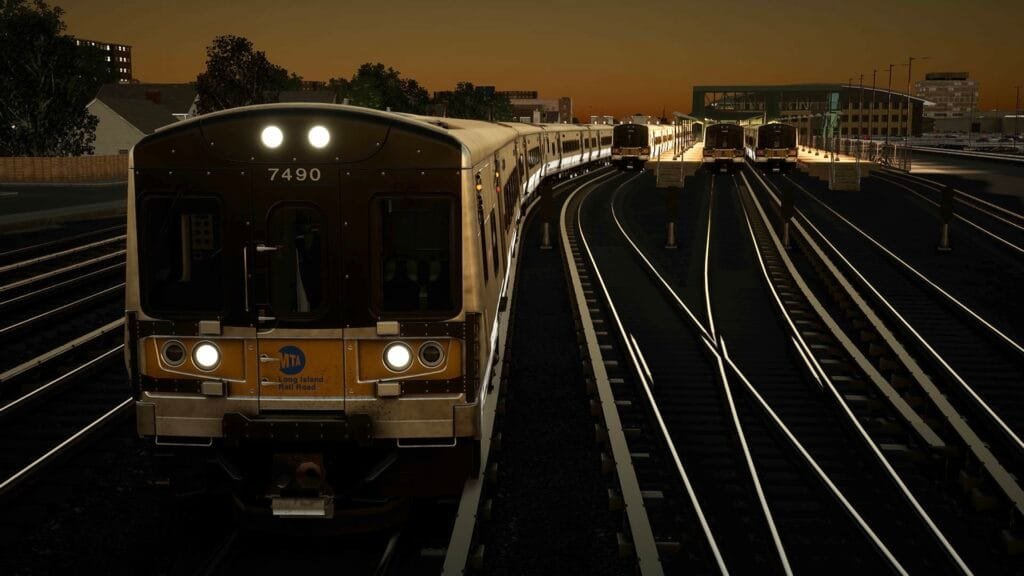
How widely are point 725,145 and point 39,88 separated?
117ft

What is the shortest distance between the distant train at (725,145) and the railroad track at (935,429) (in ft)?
116

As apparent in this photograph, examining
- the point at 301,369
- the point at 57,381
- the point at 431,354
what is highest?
the point at 431,354

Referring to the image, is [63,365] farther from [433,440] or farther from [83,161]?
[83,161]

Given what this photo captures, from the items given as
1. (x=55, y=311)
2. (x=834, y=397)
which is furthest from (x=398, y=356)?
(x=55, y=311)

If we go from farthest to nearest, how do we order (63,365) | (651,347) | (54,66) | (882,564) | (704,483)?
(54,66)
(651,347)
(63,365)
(704,483)
(882,564)

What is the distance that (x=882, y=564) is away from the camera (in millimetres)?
7094

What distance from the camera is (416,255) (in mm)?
6676

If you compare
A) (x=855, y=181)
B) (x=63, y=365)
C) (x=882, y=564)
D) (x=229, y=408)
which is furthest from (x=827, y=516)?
(x=855, y=181)

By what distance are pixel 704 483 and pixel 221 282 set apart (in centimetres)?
473

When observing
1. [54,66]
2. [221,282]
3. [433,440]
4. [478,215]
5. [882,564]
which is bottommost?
[882,564]

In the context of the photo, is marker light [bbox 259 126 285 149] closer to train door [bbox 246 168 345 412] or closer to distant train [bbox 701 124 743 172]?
train door [bbox 246 168 345 412]

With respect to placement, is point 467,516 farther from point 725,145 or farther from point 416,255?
point 725,145

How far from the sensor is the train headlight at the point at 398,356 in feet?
21.6

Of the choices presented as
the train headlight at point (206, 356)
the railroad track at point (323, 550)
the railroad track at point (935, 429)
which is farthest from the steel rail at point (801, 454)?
the train headlight at point (206, 356)
